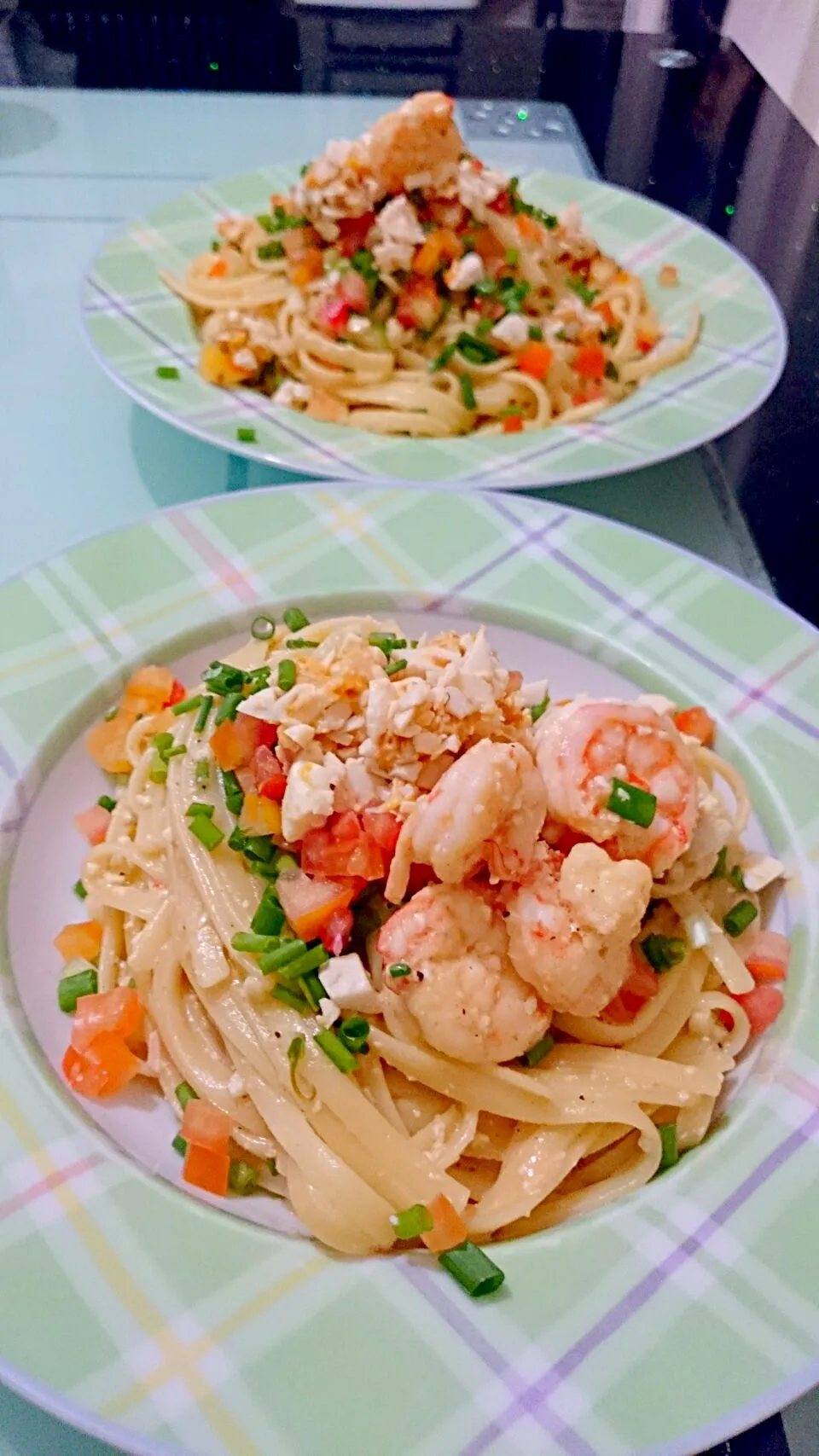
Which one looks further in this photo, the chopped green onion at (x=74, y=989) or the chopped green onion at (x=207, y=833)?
the chopped green onion at (x=207, y=833)

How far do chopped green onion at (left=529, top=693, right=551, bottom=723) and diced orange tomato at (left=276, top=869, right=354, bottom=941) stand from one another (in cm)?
63

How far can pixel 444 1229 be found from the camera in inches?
75.2

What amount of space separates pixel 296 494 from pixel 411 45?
5.66 meters

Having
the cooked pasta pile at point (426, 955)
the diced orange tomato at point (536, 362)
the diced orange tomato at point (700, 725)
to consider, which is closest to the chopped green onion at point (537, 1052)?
the cooked pasta pile at point (426, 955)

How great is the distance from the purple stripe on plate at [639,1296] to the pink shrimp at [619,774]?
1.86 feet

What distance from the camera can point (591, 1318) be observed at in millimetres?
1721

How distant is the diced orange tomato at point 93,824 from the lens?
103 inches

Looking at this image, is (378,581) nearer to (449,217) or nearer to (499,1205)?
(499,1205)

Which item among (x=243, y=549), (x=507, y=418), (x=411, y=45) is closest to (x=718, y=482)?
(x=507, y=418)

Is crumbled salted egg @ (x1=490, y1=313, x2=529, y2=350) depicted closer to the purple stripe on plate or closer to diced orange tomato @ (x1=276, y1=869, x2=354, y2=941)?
diced orange tomato @ (x1=276, y1=869, x2=354, y2=941)

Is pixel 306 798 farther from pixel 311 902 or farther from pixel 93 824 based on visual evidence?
pixel 93 824

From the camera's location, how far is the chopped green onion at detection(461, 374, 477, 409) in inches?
156

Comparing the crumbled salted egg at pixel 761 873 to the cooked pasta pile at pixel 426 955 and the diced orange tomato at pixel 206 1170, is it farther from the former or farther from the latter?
the diced orange tomato at pixel 206 1170

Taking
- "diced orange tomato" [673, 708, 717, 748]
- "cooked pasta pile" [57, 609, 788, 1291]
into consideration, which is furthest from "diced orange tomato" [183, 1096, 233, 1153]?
"diced orange tomato" [673, 708, 717, 748]
